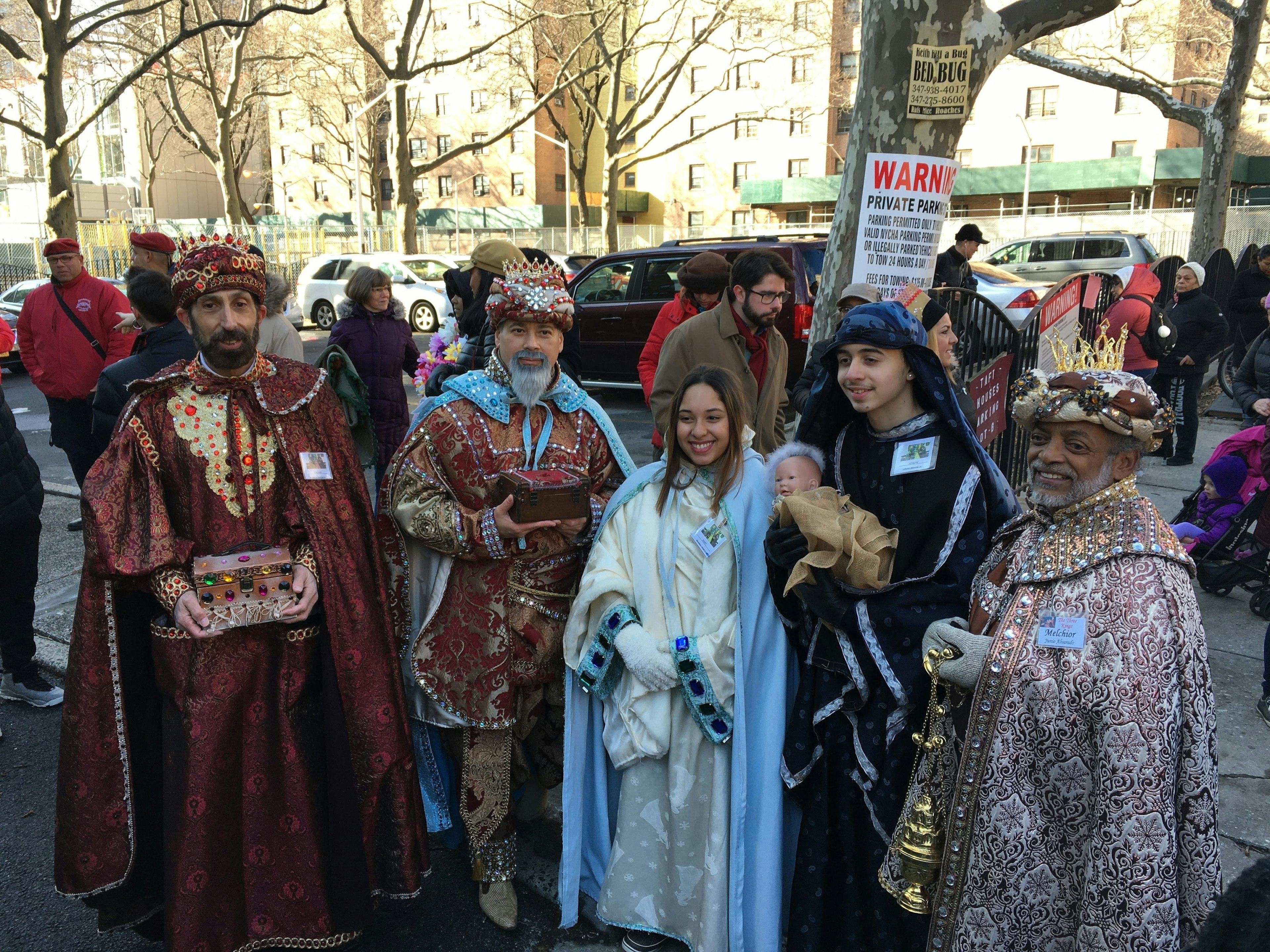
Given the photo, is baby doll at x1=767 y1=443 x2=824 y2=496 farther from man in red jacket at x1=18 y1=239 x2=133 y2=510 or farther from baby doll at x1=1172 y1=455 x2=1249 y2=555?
man in red jacket at x1=18 y1=239 x2=133 y2=510

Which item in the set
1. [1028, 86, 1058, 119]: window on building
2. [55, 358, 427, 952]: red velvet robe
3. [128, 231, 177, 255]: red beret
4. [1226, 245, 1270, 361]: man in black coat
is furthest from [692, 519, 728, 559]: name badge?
[1028, 86, 1058, 119]: window on building

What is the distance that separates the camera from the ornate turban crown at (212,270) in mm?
2686

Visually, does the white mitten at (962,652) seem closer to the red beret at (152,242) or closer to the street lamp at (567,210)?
the red beret at (152,242)

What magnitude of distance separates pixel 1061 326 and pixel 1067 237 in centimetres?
A: 1727

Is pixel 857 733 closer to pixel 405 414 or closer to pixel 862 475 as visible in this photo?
pixel 862 475

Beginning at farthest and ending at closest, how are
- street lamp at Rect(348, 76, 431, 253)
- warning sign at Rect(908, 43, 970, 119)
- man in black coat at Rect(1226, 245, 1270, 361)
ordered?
street lamp at Rect(348, 76, 431, 253) → man in black coat at Rect(1226, 245, 1270, 361) → warning sign at Rect(908, 43, 970, 119)

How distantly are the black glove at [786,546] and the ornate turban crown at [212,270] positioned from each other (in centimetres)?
→ 169

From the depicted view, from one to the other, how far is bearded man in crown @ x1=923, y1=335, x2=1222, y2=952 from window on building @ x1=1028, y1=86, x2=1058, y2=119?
45110 millimetres

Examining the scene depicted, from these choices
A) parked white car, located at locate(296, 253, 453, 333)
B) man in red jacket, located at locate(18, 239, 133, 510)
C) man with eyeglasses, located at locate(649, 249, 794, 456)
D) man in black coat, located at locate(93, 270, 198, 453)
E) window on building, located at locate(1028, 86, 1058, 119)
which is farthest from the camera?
window on building, located at locate(1028, 86, 1058, 119)

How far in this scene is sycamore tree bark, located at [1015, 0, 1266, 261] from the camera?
47.3ft

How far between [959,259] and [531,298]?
7.95 m

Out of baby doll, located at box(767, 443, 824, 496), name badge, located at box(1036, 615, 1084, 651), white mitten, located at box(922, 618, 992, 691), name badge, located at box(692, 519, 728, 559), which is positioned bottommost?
white mitten, located at box(922, 618, 992, 691)

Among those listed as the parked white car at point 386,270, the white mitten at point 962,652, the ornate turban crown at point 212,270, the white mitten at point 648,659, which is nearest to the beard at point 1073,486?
the white mitten at point 962,652

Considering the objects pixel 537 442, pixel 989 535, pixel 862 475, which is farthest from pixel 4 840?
pixel 989 535
